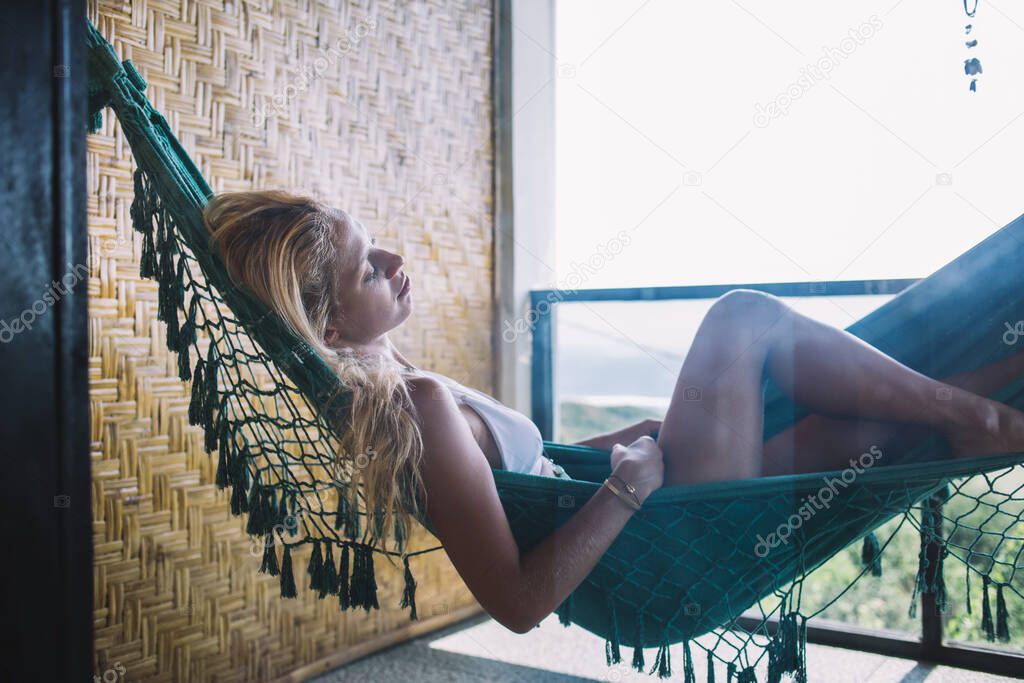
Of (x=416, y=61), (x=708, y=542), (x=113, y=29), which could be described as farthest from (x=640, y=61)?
(x=708, y=542)

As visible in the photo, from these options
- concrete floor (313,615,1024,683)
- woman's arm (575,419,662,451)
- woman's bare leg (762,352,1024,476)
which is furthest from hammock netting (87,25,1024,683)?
concrete floor (313,615,1024,683)

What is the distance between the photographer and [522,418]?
4.53ft

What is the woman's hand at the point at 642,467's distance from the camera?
44.6 inches

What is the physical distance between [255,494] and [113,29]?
3.38 ft

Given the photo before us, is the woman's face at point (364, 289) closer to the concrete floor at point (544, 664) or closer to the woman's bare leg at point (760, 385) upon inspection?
the woman's bare leg at point (760, 385)

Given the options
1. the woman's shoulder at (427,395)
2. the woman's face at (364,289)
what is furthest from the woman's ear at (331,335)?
the woman's shoulder at (427,395)

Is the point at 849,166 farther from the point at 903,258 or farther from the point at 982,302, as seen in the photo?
the point at 982,302

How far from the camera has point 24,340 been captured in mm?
511

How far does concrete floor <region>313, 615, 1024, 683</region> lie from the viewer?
78.2 inches

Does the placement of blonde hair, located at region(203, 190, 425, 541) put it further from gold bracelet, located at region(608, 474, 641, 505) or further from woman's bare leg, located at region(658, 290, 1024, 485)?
woman's bare leg, located at region(658, 290, 1024, 485)

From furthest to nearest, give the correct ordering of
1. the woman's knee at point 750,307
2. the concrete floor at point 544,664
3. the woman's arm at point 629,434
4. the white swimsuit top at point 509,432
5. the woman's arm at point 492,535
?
the concrete floor at point 544,664 → the woman's arm at point 629,434 → the white swimsuit top at point 509,432 → the woman's knee at point 750,307 → the woman's arm at point 492,535

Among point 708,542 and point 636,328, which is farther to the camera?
point 636,328

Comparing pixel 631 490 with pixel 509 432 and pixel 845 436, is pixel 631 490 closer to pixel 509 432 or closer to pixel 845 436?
pixel 509 432

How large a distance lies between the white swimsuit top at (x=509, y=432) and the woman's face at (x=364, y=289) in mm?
148
